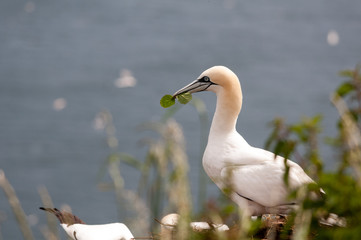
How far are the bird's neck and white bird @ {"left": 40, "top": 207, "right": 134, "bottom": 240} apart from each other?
768 mm

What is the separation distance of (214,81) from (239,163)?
1.48 ft

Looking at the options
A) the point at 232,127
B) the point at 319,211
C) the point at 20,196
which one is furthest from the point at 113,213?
the point at 319,211

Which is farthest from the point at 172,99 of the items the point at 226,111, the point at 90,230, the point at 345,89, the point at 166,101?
the point at 345,89

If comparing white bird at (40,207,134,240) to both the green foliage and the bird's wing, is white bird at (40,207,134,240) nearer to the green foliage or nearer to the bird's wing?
the bird's wing

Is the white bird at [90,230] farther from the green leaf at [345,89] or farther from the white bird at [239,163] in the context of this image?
the green leaf at [345,89]

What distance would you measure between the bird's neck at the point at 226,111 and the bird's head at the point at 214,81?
0.04 meters

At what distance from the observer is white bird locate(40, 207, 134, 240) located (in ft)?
9.23

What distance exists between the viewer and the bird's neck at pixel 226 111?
3.45m

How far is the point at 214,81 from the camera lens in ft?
11.2

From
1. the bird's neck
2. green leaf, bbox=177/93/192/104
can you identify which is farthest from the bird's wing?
green leaf, bbox=177/93/192/104

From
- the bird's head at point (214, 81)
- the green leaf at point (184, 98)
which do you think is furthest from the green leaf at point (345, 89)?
the bird's head at point (214, 81)

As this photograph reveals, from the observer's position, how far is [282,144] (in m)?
1.69

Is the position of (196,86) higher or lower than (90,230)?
higher

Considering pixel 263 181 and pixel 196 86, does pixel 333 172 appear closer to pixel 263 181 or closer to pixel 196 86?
pixel 263 181
